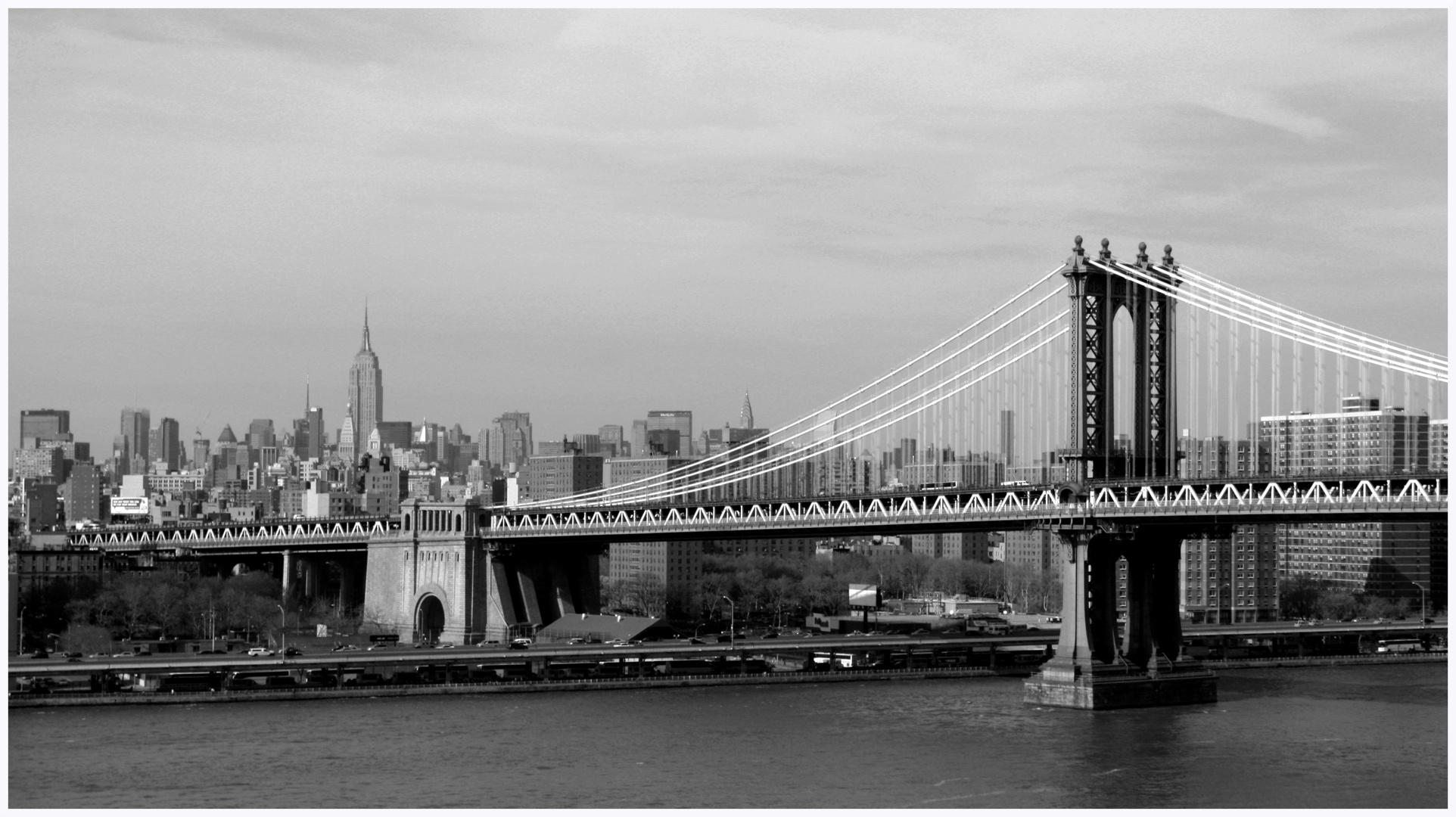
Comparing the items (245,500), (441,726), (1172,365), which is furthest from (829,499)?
(245,500)

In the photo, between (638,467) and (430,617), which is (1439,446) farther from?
(638,467)

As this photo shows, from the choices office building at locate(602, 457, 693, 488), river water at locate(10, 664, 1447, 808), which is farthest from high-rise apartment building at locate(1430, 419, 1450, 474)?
office building at locate(602, 457, 693, 488)

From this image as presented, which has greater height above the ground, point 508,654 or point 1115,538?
point 1115,538

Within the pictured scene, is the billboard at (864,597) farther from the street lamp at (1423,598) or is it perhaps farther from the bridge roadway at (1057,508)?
the bridge roadway at (1057,508)

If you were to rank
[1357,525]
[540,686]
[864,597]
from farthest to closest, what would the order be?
1. [1357,525]
2. [864,597]
3. [540,686]

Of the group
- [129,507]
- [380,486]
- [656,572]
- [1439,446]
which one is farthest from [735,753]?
[380,486]

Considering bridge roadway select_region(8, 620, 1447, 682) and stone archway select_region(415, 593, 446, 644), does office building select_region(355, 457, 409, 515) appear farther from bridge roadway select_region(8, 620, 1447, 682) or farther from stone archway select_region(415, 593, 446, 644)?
bridge roadway select_region(8, 620, 1447, 682)
